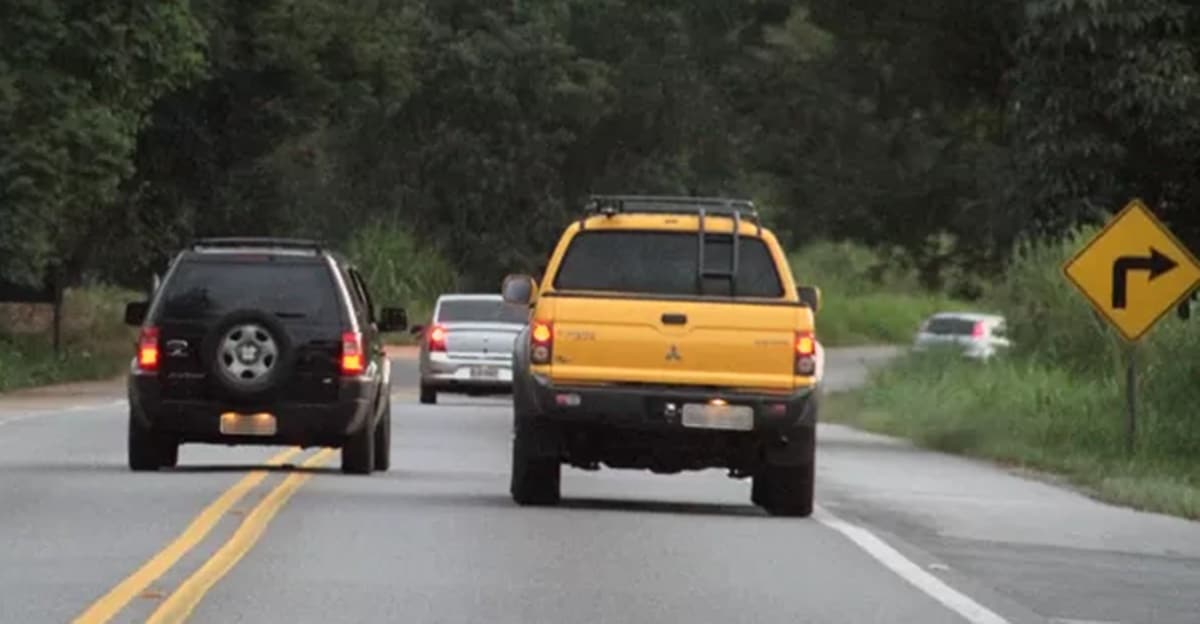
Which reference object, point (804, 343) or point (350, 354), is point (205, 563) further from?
point (350, 354)

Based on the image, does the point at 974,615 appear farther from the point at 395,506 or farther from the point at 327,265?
the point at 327,265

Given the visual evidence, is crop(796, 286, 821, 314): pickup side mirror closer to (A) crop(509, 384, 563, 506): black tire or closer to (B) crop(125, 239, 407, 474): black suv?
(A) crop(509, 384, 563, 506): black tire

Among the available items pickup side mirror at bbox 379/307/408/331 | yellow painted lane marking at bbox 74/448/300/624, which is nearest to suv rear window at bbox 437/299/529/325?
pickup side mirror at bbox 379/307/408/331

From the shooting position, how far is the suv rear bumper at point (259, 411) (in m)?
25.1

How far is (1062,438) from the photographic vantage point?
3466 cm

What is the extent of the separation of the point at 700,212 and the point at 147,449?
16.6ft

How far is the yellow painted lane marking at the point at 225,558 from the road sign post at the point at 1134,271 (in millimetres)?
9443

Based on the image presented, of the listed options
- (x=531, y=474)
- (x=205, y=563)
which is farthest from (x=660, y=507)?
(x=205, y=563)

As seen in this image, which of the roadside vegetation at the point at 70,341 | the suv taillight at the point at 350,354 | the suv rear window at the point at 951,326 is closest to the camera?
the suv taillight at the point at 350,354

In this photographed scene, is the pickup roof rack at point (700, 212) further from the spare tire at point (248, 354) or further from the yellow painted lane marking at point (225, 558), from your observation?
the yellow painted lane marking at point (225, 558)

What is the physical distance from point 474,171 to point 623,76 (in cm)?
541

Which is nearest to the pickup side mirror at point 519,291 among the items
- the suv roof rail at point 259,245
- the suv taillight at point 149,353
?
the suv roof rail at point 259,245

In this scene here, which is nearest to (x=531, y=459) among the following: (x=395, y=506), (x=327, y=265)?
(x=395, y=506)

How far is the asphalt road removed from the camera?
51.0 feet
